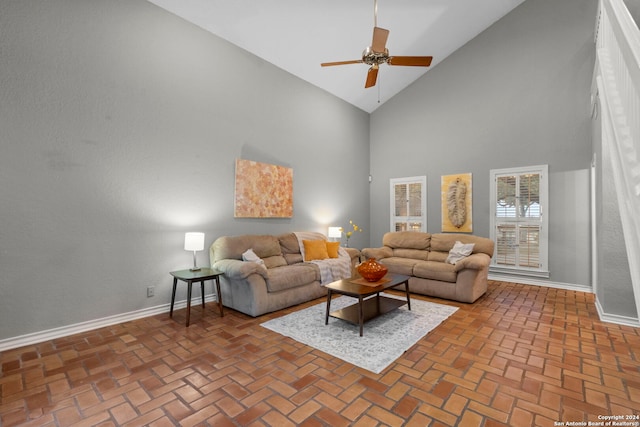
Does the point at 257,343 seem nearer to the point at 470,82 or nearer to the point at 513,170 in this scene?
the point at 513,170

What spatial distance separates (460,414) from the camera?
1748 mm

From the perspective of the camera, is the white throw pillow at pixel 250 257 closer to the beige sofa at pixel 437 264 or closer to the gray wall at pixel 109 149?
the gray wall at pixel 109 149

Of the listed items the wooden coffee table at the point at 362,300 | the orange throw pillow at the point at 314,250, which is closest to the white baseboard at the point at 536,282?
the wooden coffee table at the point at 362,300

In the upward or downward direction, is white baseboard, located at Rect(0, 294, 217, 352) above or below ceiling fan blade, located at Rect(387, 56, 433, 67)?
below

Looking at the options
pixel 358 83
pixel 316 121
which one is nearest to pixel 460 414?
pixel 316 121

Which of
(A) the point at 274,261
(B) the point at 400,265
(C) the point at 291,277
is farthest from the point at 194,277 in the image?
(B) the point at 400,265

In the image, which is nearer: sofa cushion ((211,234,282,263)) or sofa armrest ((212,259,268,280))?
sofa armrest ((212,259,268,280))

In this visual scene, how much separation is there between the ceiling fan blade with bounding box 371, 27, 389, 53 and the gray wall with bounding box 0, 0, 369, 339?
94.9 inches

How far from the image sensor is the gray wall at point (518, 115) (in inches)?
181

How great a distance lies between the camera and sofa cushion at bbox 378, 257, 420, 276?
4.46 metres

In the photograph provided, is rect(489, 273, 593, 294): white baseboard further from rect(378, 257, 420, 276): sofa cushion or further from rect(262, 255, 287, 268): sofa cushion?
rect(262, 255, 287, 268): sofa cushion

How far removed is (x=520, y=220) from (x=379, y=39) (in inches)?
161

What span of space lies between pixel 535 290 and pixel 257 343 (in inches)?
172

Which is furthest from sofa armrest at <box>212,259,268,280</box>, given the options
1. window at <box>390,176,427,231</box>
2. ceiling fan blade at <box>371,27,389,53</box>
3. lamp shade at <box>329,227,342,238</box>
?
window at <box>390,176,427,231</box>
